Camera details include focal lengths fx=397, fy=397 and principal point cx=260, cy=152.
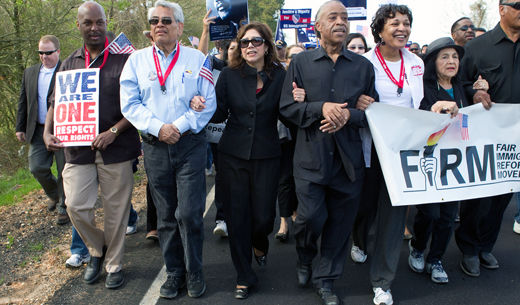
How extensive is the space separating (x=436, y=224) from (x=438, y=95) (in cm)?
116

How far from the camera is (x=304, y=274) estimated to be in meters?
3.55

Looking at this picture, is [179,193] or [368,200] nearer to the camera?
[179,193]

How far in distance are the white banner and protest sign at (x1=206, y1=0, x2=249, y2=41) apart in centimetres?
228

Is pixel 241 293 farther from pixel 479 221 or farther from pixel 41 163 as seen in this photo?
pixel 41 163

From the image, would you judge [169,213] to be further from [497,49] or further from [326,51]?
[497,49]

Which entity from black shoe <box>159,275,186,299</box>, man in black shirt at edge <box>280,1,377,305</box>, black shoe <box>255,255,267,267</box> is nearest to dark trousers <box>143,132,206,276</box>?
black shoe <box>159,275,186,299</box>

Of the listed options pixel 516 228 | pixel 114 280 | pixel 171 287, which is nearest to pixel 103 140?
pixel 114 280

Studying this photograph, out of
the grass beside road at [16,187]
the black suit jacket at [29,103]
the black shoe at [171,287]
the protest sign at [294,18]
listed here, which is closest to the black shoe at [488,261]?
the black shoe at [171,287]

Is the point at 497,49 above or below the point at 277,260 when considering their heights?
above

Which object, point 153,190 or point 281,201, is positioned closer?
point 153,190

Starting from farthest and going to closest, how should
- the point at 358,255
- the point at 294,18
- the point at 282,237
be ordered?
the point at 294,18
the point at 282,237
the point at 358,255

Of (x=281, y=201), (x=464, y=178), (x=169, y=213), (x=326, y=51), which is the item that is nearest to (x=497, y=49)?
(x=464, y=178)

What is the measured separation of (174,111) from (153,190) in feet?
2.38

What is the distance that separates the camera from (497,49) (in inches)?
145
